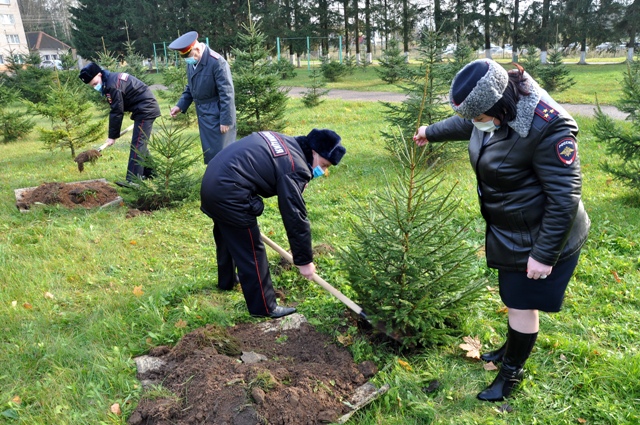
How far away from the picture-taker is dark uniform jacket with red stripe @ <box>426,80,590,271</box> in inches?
79.6

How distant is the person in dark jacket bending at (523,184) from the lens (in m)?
2.02

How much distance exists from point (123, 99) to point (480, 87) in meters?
5.79

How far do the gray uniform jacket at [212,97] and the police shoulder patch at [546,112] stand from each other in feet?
13.6

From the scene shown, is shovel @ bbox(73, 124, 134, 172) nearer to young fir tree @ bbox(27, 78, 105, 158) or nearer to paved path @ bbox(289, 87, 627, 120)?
young fir tree @ bbox(27, 78, 105, 158)

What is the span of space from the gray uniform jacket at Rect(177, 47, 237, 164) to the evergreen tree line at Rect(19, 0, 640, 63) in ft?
75.7

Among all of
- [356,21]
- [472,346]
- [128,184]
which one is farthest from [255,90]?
[356,21]

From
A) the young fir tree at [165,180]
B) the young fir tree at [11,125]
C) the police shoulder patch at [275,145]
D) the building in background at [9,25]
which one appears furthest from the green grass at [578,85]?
the building in background at [9,25]

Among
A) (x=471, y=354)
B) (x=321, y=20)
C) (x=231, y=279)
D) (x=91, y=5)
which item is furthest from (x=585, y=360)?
(x=91, y=5)

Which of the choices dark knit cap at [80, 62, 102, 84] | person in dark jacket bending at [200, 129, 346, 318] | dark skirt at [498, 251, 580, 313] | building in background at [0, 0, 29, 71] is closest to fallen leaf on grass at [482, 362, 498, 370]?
dark skirt at [498, 251, 580, 313]

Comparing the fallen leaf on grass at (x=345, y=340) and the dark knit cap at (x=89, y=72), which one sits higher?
the dark knit cap at (x=89, y=72)

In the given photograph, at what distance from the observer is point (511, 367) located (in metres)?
2.60

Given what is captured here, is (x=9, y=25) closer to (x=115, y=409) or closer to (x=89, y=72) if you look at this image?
(x=89, y=72)

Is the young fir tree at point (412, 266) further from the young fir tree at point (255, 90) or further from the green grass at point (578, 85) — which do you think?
the young fir tree at point (255, 90)

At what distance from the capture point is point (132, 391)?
8.98ft
